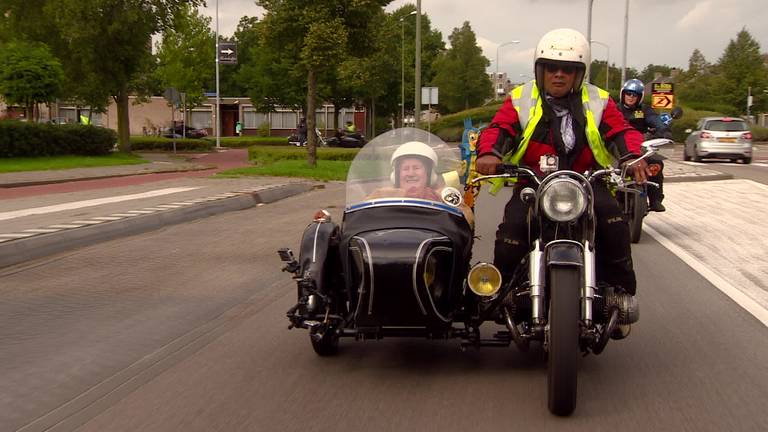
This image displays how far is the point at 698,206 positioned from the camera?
51.0 ft

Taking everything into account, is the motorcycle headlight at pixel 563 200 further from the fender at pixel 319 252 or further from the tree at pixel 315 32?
the tree at pixel 315 32

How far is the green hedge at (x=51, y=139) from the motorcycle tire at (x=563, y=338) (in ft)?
81.6

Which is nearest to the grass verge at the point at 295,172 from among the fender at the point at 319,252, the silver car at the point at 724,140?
the silver car at the point at 724,140

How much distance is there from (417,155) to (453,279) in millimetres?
913

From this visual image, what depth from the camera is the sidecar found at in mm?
4574

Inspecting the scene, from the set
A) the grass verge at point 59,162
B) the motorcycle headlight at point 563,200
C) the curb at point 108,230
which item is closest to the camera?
the motorcycle headlight at point 563,200

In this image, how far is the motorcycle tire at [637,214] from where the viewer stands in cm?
1061

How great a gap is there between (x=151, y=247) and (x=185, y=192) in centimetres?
718

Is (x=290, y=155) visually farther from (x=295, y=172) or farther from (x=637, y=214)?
(x=637, y=214)

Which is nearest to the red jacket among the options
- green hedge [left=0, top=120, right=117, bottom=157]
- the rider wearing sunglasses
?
the rider wearing sunglasses

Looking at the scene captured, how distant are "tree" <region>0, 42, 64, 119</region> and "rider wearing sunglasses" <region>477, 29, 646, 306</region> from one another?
25.7 meters

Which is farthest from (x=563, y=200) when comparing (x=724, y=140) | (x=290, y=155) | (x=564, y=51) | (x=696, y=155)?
(x=696, y=155)

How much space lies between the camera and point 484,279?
4605 millimetres

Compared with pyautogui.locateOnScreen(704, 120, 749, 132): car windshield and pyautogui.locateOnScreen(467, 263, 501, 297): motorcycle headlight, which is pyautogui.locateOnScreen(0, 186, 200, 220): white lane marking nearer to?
pyautogui.locateOnScreen(467, 263, 501, 297): motorcycle headlight
